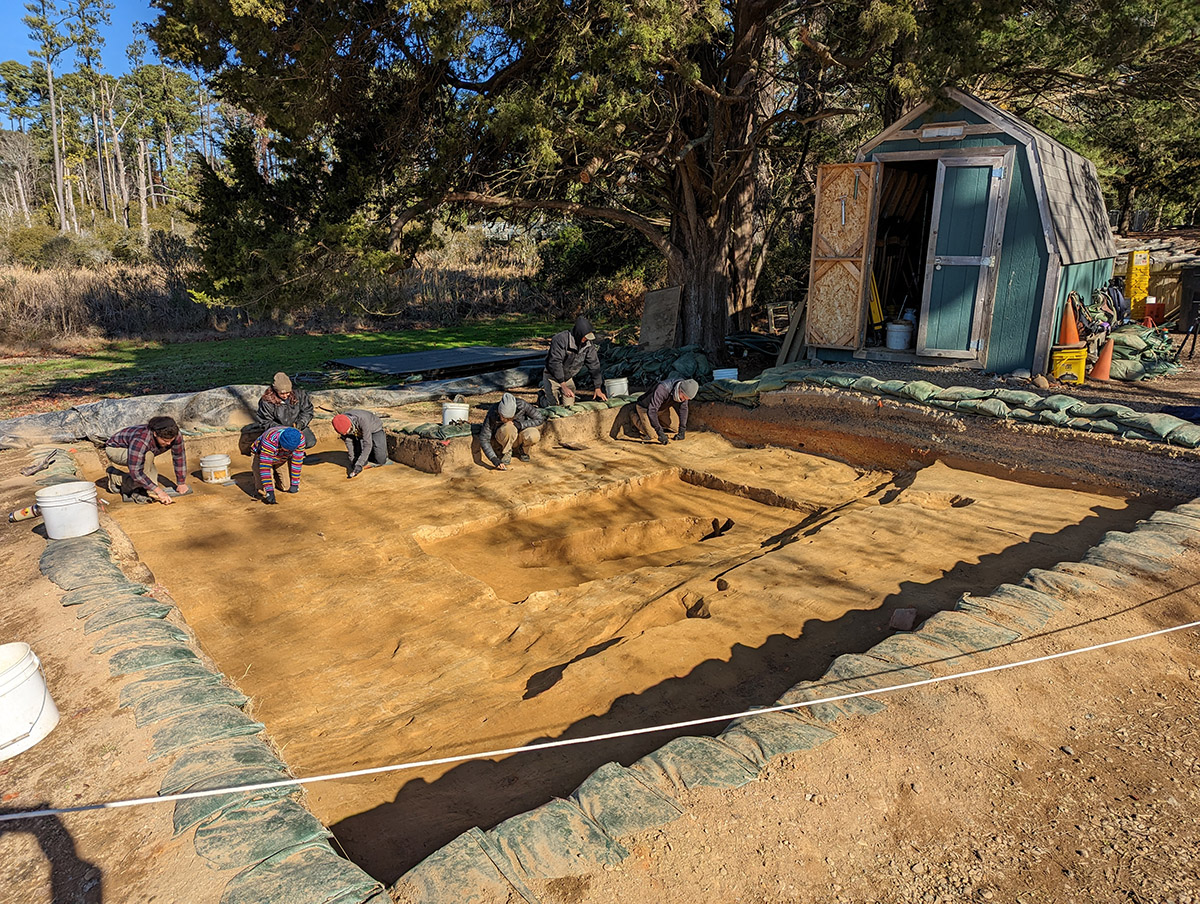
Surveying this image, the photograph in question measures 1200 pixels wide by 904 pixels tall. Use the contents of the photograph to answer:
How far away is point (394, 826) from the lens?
3062mm

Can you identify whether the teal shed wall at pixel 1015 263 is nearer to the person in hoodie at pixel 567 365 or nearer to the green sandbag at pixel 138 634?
the person in hoodie at pixel 567 365

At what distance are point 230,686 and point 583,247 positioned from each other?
51.8 feet

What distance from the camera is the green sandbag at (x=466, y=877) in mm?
2344

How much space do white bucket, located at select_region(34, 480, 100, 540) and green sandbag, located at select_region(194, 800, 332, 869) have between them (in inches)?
159

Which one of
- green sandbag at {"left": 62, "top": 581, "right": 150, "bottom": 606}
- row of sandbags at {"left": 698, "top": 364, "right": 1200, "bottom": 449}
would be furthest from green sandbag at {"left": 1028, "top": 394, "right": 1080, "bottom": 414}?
green sandbag at {"left": 62, "top": 581, "right": 150, "bottom": 606}

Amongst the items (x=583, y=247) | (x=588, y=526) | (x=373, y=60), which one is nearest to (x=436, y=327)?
(x=583, y=247)

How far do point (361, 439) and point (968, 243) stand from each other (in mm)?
8421

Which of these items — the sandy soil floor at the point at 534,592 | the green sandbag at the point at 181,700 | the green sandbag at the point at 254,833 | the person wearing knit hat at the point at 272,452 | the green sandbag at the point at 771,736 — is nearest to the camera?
the green sandbag at the point at 254,833

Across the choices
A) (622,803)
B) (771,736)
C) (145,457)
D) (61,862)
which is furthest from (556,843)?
(145,457)

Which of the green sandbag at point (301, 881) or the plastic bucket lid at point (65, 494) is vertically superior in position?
the plastic bucket lid at point (65, 494)

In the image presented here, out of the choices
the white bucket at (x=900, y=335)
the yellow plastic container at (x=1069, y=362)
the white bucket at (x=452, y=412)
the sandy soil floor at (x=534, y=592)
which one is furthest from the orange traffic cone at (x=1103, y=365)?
the white bucket at (x=452, y=412)

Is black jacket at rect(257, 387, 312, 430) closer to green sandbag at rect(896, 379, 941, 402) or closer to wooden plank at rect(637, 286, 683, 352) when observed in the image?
wooden plank at rect(637, 286, 683, 352)

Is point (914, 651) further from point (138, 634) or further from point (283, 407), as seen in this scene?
point (283, 407)

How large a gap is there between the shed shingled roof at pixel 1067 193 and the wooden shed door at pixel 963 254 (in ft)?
1.73
